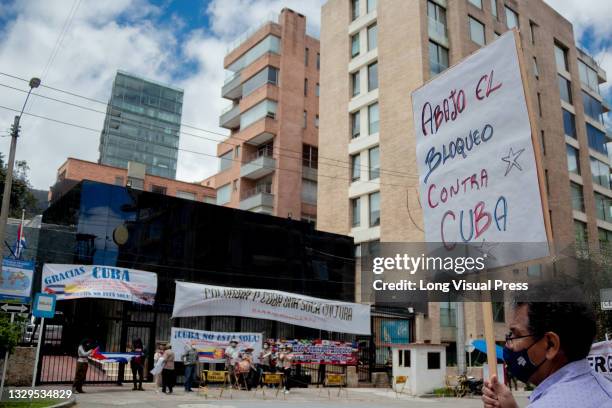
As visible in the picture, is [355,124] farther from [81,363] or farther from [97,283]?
[81,363]

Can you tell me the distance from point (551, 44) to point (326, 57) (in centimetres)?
1814

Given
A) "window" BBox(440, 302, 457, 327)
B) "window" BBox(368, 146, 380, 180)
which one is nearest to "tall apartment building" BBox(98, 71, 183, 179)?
"window" BBox(368, 146, 380, 180)

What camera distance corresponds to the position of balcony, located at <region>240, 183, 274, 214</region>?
43.4m

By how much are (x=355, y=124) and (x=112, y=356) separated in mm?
25680

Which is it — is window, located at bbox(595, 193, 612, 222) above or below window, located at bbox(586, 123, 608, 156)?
below

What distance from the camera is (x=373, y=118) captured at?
38.7 metres

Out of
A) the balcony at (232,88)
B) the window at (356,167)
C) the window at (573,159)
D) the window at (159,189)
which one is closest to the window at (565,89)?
the window at (573,159)

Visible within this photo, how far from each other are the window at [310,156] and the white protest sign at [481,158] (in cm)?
4139

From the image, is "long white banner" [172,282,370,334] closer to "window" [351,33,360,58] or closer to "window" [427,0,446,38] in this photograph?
"window" [427,0,446,38]

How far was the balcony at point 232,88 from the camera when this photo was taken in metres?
49.1

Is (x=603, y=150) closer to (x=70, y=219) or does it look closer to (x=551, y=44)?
(x=551, y=44)

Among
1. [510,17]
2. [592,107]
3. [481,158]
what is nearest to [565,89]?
[592,107]

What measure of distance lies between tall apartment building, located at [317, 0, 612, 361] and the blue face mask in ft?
93.8

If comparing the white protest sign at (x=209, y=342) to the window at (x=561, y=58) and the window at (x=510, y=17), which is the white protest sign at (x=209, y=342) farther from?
the window at (x=561, y=58)
